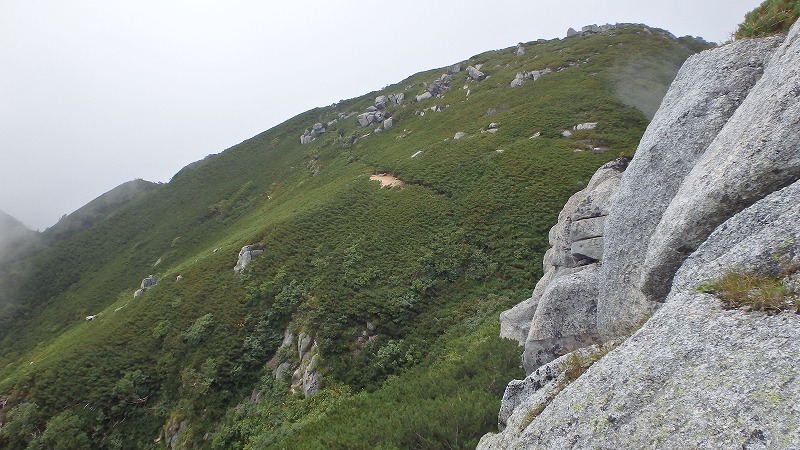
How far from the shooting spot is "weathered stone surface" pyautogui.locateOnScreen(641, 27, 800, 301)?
7.79 meters

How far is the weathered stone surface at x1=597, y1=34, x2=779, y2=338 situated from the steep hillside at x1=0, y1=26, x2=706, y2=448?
5.86 m

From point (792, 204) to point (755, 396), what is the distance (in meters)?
3.94

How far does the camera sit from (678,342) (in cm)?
637

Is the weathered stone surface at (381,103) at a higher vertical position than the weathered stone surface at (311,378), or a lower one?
higher

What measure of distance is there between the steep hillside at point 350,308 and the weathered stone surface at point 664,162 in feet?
19.2

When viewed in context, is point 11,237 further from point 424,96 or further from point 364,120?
point 424,96

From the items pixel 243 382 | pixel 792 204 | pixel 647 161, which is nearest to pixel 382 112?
pixel 243 382

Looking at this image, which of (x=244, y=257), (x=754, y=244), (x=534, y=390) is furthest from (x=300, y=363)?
(x=754, y=244)

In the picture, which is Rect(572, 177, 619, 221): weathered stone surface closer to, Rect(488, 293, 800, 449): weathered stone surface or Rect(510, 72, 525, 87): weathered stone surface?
Rect(488, 293, 800, 449): weathered stone surface

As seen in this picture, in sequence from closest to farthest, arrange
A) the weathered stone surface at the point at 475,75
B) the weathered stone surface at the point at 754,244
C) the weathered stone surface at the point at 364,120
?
the weathered stone surface at the point at 754,244, the weathered stone surface at the point at 475,75, the weathered stone surface at the point at 364,120

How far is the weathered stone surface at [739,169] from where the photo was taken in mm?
7793

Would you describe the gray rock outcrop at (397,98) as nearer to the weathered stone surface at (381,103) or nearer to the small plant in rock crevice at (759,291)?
the weathered stone surface at (381,103)

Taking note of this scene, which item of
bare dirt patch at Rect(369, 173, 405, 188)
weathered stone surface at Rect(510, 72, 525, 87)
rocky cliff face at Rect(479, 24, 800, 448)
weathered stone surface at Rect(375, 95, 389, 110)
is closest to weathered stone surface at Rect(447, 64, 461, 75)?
weathered stone surface at Rect(375, 95, 389, 110)

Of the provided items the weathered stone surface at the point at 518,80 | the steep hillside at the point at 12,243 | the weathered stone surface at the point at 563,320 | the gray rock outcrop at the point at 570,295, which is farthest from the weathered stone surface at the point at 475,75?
the steep hillside at the point at 12,243
